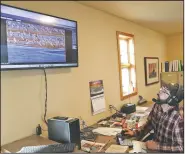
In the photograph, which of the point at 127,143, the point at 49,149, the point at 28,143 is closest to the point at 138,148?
the point at 127,143

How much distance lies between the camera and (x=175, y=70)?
39.1 inches

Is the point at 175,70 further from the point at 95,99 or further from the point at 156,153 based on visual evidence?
the point at 95,99

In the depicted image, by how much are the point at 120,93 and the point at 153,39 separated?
1.61ft

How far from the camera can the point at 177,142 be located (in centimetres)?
102

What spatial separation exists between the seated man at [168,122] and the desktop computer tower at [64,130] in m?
0.42

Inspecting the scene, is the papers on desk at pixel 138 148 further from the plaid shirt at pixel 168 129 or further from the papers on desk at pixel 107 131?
the papers on desk at pixel 107 131

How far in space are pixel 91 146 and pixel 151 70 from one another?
59cm

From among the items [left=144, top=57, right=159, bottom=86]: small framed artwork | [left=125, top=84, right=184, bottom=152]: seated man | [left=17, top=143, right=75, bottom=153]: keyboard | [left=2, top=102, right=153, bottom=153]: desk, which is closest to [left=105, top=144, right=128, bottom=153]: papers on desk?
[left=2, top=102, right=153, bottom=153]: desk

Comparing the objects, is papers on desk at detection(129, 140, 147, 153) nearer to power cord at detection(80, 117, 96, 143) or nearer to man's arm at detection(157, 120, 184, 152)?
man's arm at detection(157, 120, 184, 152)

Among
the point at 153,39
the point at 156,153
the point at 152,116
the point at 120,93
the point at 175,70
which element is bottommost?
the point at 156,153

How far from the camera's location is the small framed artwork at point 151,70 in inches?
42.4

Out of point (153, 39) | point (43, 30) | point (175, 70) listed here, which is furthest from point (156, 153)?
point (43, 30)

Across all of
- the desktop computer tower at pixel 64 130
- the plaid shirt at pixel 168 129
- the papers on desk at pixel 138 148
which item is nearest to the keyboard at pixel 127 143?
the papers on desk at pixel 138 148

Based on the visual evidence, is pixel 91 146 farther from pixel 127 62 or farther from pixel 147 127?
pixel 127 62
